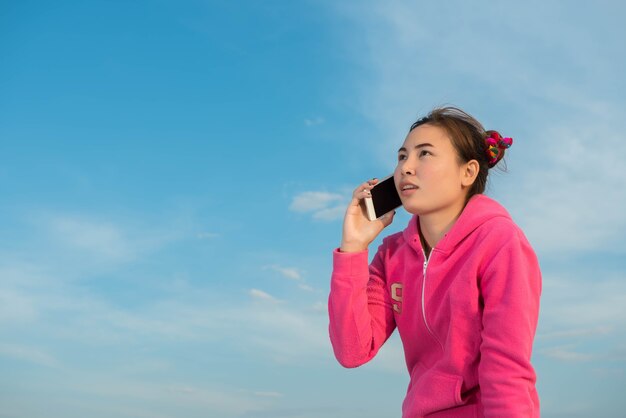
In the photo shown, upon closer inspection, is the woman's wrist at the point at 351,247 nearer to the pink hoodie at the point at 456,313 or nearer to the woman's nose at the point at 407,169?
the pink hoodie at the point at 456,313

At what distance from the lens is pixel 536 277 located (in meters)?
3.52

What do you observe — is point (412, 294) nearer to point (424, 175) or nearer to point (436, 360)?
point (436, 360)

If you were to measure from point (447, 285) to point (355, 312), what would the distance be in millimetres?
585

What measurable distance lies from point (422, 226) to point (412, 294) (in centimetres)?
40

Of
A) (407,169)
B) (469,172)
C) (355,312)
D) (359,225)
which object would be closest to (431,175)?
(407,169)

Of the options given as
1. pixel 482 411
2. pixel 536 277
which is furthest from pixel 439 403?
pixel 536 277

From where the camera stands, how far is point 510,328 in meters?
3.27

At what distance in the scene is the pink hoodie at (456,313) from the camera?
323 cm

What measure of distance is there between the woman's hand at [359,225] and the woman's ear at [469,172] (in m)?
0.49

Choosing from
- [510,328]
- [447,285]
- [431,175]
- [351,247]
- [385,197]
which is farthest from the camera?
[385,197]

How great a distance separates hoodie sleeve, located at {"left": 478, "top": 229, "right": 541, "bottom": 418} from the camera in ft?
10.3

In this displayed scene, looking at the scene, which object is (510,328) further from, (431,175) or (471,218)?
(431,175)

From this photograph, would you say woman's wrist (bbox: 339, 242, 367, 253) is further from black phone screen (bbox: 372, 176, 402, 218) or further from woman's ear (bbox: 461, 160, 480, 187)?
woman's ear (bbox: 461, 160, 480, 187)

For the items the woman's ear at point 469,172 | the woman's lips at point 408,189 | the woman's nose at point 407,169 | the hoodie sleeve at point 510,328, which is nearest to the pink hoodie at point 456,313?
the hoodie sleeve at point 510,328
